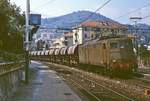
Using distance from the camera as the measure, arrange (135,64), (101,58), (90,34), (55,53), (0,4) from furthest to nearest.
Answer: (90,34) < (55,53) < (101,58) < (135,64) < (0,4)

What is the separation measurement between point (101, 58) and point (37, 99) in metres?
17.0

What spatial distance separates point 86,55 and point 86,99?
2563cm

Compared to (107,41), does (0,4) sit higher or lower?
higher

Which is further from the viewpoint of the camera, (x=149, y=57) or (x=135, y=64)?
(x=149, y=57)

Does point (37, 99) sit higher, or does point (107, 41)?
point (107, 41)

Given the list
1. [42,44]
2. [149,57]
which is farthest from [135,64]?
[42,44]

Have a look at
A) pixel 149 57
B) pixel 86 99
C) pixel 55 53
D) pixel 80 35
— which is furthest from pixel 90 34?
pixel 86 99

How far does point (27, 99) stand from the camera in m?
18.4

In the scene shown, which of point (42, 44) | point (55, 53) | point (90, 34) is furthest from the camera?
point (42, 44)

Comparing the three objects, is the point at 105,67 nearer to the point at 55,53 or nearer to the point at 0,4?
the point at 0,4

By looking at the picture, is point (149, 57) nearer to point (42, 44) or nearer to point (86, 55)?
point (86, 55)

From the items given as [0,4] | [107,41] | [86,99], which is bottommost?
[86,99]

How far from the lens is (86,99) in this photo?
64.1 ft

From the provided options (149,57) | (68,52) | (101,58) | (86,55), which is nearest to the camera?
(101,58)
